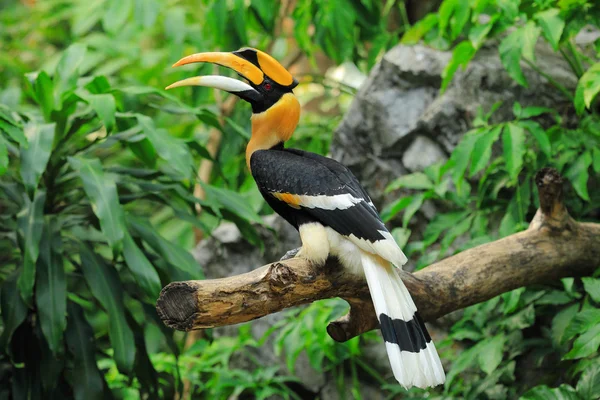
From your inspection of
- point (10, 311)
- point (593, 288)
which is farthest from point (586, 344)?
point (10, 311)

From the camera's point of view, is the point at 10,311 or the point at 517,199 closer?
the point at 10,311

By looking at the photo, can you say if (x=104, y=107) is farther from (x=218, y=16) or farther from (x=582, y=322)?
(x=582, y=322)

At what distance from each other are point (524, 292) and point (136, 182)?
4.42ft

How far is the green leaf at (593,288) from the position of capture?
2.01m

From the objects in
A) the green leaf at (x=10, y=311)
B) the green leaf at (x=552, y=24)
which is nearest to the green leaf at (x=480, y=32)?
the green leaf at (x=552, y=24)

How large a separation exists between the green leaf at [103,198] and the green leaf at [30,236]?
0.17m

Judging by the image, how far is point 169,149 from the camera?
229 cm

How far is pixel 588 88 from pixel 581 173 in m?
0.31

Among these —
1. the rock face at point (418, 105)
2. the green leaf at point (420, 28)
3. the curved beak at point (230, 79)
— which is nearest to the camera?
the curved beak at point (230, 79)

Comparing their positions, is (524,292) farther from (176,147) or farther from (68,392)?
(68,392)

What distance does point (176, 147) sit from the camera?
7.59ft

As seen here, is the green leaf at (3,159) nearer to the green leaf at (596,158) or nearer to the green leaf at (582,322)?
the green leaf at (582,322)

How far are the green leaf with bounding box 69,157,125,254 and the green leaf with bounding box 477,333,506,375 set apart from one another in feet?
3.75

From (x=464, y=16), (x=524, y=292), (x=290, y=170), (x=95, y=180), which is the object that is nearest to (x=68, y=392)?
(x=95, y=180)
